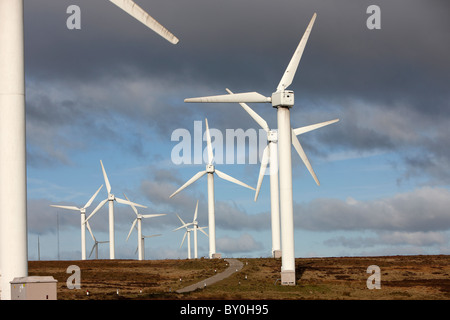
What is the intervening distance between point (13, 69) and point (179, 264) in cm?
7038

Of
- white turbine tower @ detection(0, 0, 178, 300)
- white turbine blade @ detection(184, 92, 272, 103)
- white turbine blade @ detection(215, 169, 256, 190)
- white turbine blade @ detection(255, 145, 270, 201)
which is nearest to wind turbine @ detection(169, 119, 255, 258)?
white turbine blade @ detection(215, 169, 256, 190)

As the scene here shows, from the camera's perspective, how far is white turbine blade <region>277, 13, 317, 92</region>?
77.3 meters

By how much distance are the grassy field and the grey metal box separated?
1469 centimetres

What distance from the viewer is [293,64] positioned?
3071 inches

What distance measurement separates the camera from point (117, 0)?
151ft

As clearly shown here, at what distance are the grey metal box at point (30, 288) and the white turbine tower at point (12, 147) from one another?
1221 mm

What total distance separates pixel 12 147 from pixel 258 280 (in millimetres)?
43205

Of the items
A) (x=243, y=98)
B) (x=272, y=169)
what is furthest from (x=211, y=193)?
(x=243, y=98)

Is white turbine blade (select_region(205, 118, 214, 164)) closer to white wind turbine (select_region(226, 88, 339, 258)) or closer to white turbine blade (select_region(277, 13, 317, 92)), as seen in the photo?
white wind turbine (select_region(226, 88, 339, 258))

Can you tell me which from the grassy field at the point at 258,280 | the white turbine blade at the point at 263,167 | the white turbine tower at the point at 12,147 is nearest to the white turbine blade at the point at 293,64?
the grassy field at the point at 258,280

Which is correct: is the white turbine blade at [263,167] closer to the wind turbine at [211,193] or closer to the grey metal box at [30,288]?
the wind turbine at [211,193]

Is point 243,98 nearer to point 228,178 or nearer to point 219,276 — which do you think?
point 219,276

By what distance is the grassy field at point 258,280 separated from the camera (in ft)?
210
